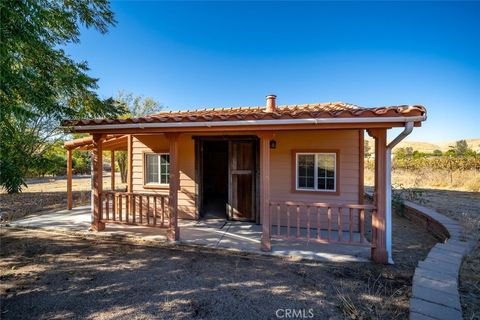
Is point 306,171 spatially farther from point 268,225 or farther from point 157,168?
point 157,168

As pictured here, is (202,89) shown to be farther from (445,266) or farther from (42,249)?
(445,266)

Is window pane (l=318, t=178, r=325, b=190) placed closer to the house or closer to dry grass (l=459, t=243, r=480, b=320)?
the house

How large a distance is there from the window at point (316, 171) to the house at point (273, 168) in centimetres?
2

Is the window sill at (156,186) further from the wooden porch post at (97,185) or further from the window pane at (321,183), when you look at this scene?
the window pane at (321,183)

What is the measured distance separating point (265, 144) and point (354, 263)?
8.47 feet

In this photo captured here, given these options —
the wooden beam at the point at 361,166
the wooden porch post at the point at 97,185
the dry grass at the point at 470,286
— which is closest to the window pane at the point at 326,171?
the wooden beam at the point at 361,166

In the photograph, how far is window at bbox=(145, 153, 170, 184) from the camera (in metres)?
6.87

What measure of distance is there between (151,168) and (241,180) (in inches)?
112

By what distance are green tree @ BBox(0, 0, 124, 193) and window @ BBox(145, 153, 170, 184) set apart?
63.9 inches

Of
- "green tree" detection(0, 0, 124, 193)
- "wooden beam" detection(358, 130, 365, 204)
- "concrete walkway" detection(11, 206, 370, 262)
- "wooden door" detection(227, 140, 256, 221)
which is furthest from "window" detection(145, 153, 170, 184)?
"wooden beam" detection(358, 130, 365, 204)

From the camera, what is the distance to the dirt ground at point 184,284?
8.70ft

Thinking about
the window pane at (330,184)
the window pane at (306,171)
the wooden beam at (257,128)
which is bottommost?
the window pane at (330,184)

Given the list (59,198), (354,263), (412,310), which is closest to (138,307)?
(412,310)

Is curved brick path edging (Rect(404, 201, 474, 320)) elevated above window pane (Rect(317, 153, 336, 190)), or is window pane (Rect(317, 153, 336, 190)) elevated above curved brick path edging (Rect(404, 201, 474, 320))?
window pane (Rect(317, 153, 336, 190))
